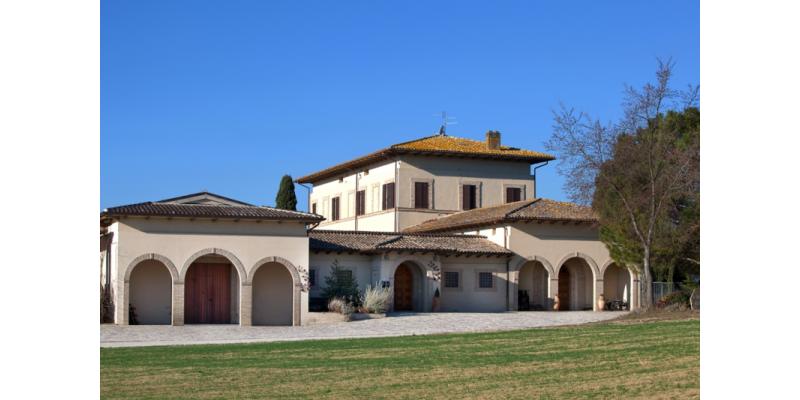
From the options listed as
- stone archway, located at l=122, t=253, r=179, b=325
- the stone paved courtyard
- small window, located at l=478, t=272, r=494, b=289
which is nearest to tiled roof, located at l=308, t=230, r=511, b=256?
small window, located at l=478, t=272, r=494, b=289

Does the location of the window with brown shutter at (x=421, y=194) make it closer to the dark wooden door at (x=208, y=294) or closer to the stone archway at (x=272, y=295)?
the stone archway at (x=272, y=295)

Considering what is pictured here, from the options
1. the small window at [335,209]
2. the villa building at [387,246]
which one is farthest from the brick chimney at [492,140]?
the small window at [335,209]

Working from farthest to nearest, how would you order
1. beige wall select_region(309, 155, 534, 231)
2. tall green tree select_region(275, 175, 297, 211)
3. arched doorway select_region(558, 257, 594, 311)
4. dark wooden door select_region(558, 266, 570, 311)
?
tall green tree select_region(275, 175, 297, 211) < beige wall select_region(309, 155, 534, 231) < dark wooden door select_region(558, 266, 570, 311) < arched doorway select_region(558, 257, 594, 311)

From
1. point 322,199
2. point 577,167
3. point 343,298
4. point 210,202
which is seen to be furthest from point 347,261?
point 322,199

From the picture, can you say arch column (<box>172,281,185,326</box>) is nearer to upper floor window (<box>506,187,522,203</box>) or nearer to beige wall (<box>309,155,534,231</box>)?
beige wall (<box>309,155,534,231</box>)

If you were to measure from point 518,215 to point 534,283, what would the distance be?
3.57 metres

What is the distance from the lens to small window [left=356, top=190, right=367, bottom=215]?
47406 mm

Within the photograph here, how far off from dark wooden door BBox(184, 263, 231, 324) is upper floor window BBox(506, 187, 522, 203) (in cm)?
1656

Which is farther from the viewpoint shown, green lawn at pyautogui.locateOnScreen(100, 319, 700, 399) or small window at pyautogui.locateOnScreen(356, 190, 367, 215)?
small window at pyautogui.locateOnScreen(356, 190, 367, 215)

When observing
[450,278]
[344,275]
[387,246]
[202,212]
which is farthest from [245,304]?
[450,278]

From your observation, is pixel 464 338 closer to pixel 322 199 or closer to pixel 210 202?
pixel 210 202
